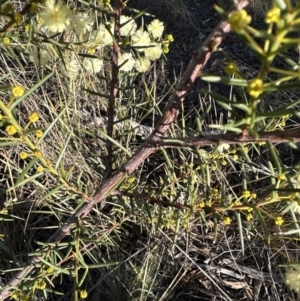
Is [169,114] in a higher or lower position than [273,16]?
lower

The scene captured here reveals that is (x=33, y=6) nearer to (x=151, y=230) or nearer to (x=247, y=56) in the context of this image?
(x=151, y=230)

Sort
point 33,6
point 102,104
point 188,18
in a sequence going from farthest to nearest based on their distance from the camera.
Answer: point 188,18
point 102,104
point 33,6

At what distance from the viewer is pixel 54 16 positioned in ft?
2.95

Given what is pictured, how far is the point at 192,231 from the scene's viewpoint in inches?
81.7

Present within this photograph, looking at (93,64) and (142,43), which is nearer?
(142,43)

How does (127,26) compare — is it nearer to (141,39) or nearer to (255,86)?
(141,39)

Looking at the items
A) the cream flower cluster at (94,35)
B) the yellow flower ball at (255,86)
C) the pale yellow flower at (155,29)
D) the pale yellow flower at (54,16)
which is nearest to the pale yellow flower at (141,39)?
the cream flower cluster at (94,35)

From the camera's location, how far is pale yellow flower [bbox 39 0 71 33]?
89 centimetres

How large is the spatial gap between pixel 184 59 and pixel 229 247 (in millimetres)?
1366

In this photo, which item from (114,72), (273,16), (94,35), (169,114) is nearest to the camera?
(273,16)

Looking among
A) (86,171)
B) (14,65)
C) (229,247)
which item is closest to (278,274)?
(229,247)

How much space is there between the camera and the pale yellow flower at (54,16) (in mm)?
895

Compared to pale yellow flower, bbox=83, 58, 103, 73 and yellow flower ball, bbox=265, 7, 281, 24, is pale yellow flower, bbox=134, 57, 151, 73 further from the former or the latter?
yellow flower ball, bbox=265, 7, 281, 24

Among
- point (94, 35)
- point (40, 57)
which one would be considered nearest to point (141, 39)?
point (94, 35)
